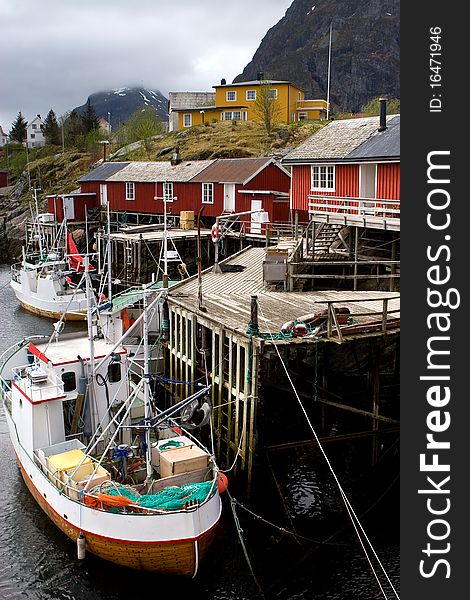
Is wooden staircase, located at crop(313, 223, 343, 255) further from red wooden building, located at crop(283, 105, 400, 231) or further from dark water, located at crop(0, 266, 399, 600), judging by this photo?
dark water, located at crop(0, 266, 399, 600)

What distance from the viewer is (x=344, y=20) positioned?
Result: 536ft

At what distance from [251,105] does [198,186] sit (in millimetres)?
36484

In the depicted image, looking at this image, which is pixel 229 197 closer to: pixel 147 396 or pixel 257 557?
pixel 147 396

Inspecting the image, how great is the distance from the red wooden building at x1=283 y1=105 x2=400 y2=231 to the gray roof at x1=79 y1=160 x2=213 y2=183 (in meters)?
18.6

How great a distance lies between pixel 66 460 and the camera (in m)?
17.8

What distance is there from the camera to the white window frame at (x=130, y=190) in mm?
58344

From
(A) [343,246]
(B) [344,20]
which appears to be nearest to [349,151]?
(A) [343,246]

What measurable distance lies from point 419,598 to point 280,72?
527ft

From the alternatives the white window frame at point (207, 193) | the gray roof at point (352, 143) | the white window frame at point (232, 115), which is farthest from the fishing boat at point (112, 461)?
the white window frame at point (232, 115)

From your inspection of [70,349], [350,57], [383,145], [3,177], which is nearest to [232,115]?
[3,177]

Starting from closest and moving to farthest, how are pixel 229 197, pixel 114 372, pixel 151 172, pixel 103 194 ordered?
1. pixel 114 372
2. pixel 229 197
3. pixel 151 172
4. pixel 103 194

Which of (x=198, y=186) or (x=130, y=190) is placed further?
(x=130, y=190)

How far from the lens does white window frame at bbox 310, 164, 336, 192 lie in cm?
3250

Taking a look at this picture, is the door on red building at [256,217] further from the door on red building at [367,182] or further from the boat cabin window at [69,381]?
the boat cabin window at [69,381]
